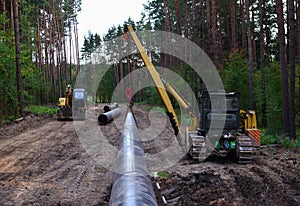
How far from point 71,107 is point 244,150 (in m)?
17.5

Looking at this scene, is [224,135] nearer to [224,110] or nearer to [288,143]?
[224,110]

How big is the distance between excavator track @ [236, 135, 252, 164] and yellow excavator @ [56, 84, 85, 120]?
1684 cm

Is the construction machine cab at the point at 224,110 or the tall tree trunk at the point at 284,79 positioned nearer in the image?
the construction machine cab at the point at 224,110

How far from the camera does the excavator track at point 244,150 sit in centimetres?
986

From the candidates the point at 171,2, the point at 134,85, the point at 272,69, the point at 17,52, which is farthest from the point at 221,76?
the point at 134,85

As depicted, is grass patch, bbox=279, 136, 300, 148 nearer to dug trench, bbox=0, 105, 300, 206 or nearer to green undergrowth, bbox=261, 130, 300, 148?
green undergrowth, bbox=261, 130, 300, 148

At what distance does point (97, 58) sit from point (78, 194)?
78880mm

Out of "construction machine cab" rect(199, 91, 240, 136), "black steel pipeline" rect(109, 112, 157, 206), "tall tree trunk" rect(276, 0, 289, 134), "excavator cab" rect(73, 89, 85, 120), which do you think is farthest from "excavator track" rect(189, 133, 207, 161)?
"excavator cab" rect(73, 89, 85, 120)

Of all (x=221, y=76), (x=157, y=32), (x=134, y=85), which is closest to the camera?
(x=221, y=76)

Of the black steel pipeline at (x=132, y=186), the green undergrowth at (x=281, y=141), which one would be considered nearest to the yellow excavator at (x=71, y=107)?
the green undergrowth at (x=281, y=141)

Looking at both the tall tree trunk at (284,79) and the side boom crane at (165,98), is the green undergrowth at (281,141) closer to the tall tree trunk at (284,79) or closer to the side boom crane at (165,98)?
the tall tree trunk at (284,79)

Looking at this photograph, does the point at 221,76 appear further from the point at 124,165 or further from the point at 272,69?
the point at 124,165

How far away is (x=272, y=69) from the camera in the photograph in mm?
18688

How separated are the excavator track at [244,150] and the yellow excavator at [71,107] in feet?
55.3
